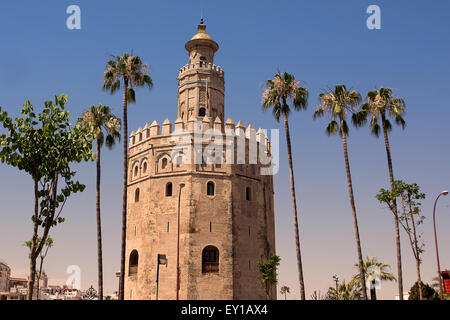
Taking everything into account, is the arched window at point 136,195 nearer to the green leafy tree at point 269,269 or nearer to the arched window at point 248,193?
the arched window at point 248,193

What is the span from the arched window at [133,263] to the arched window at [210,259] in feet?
22.3

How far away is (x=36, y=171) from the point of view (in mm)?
21266

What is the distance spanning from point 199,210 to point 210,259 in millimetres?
4363

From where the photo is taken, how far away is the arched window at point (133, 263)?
4216 cm

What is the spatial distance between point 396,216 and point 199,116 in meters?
Result: 21.8

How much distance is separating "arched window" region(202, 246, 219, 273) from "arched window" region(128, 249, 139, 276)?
6.79m

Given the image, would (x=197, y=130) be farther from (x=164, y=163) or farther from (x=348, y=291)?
(x=348, y=291)

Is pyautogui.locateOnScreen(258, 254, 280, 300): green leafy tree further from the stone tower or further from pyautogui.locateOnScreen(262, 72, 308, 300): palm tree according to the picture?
pyautogui.locateOnScreen(262, 72, 308, 300): palm tree

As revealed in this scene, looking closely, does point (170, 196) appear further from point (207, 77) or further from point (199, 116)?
point (207, 77)

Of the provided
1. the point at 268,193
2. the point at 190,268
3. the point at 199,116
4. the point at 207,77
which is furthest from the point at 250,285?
the point at 207,77

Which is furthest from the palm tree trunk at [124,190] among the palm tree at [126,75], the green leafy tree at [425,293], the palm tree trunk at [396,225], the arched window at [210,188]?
the green leafy tree at [425,293]

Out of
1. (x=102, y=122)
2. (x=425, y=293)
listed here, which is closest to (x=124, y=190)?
(x=102, y=122)

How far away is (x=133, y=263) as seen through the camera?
42.6 m
